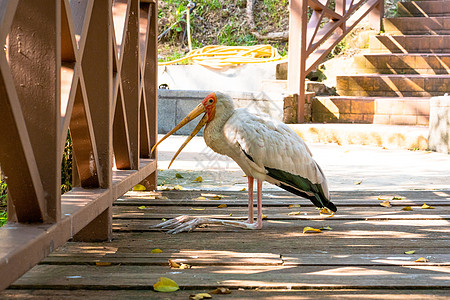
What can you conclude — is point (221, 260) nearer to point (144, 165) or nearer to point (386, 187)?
point (144, 165)

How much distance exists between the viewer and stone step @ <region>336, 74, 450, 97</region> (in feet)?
35.2

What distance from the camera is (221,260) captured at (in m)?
2.91

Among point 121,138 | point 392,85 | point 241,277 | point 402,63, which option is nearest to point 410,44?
point 402,63

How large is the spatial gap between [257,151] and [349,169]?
3670mm

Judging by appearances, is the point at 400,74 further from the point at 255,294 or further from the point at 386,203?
the point at 255,294

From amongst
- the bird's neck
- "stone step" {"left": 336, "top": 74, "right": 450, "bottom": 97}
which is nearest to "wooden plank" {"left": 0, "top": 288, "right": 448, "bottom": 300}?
the bird's neck

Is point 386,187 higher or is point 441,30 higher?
point 441,30

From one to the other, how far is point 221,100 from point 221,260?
3.62ft

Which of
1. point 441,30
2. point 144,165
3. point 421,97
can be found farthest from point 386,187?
point 441,30

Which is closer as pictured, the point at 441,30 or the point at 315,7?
the point at 315,7

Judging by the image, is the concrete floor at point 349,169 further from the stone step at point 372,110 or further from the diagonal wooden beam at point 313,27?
the diagonal wooden beam at point 313,27

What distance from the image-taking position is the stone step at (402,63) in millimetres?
11391

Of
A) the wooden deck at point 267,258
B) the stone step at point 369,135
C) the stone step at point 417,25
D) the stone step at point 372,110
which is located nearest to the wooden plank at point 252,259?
the wooden deck at point 267,258

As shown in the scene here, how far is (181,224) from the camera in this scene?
3.64 m
